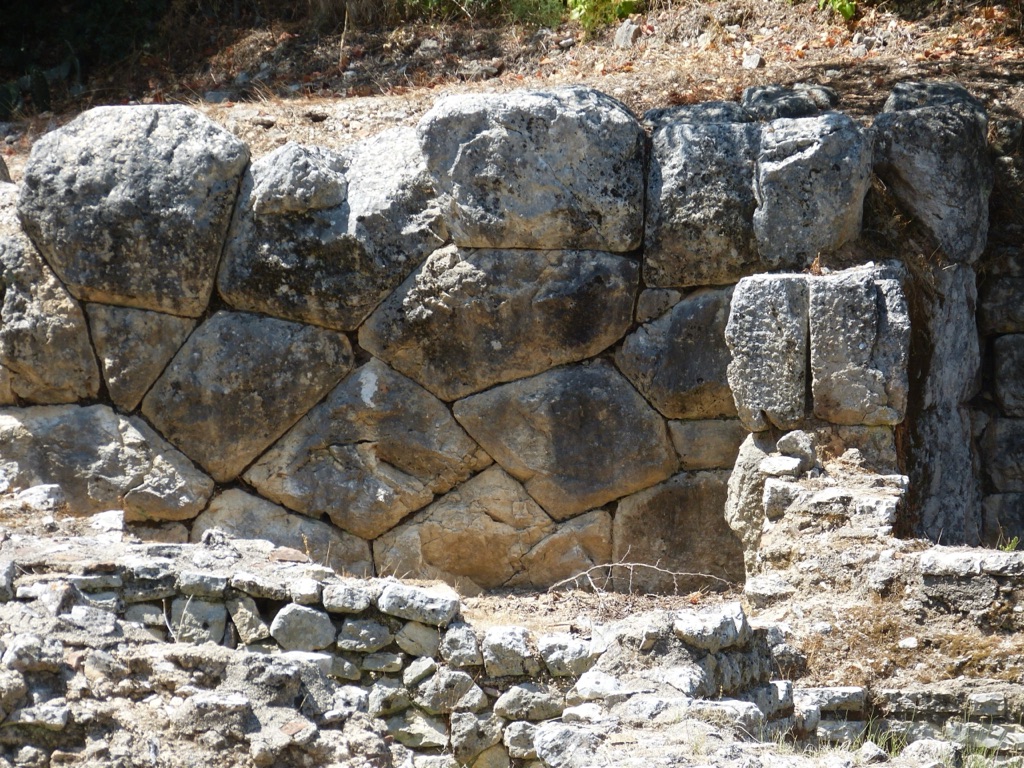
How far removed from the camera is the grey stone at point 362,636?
17.4 feet

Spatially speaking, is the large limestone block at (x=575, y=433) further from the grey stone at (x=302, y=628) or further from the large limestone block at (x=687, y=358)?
the grey stone at (x=302, y=628)

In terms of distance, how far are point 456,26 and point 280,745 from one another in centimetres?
803

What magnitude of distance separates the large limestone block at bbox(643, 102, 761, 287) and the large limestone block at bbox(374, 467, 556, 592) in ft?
5.37

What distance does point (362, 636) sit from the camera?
5.32 meters

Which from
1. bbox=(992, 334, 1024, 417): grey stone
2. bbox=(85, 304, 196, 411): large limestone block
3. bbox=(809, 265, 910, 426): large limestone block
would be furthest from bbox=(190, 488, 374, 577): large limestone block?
bbox=(992, 334, 1024, 417): grey stone

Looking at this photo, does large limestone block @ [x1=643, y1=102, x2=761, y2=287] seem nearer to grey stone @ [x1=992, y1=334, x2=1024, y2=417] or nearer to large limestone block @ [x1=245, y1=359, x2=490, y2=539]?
large limestone block @ [x1=245, y1=359, x2=490, y2=539]

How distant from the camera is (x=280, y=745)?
3852 mm

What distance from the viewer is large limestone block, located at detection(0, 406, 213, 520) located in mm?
7801

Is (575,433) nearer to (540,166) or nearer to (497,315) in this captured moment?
(497,315)

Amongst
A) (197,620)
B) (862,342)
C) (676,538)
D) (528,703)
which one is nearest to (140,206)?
(197,620)

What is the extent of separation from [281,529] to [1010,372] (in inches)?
177

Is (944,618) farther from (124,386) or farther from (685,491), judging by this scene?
(124,386)

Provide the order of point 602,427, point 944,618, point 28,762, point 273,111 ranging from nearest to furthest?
1. point 28,762
2. point 944,618
3. point 602,427
4. point 273,111

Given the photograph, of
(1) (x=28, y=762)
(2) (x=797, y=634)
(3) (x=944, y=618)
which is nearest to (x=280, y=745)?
(1) (x=28, y=762)
